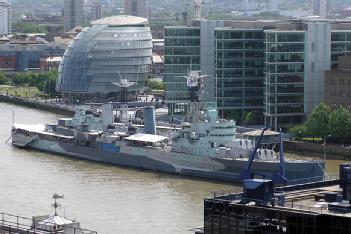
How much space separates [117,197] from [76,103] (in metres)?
32.7

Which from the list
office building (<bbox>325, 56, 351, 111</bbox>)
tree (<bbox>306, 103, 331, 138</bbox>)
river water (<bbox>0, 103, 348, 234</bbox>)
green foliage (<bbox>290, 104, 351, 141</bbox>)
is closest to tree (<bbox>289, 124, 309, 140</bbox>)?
green foliage (<bbox>290, 104, 351, 141</bbox>)

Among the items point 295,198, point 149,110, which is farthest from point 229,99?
point 295,198

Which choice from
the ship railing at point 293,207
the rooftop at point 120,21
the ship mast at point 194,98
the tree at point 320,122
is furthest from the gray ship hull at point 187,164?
the rooftop at point 120,21

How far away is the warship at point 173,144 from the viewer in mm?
34375

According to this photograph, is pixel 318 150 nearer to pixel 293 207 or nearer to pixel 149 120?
pixel 149 120

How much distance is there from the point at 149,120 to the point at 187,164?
416 centimetres

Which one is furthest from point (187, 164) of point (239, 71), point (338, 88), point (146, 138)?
point (239, 71)

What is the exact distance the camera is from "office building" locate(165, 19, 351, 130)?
4531cm

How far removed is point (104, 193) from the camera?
30.2 meters

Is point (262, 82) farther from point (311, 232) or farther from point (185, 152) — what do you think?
point (311, 232)

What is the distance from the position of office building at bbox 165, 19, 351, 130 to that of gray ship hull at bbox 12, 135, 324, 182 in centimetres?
830

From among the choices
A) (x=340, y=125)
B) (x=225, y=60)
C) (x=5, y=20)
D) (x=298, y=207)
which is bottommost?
(x=340, y=125)

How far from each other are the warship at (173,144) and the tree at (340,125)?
417cm

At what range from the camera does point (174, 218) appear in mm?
26219
